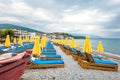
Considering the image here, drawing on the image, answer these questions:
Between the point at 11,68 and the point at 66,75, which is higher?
the point at 11,68

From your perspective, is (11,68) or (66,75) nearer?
(11,68)

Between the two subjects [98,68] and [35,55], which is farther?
[35,55]

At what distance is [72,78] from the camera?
293 inches

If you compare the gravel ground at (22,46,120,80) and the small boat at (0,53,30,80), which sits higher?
the small boat at (0,53,30,80)

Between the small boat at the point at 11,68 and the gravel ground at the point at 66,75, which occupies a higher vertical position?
the small boat at the point at 11,68

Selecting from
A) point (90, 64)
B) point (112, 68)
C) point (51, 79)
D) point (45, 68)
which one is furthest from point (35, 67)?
point (112, 68)

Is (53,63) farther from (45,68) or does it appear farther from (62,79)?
(62,79)

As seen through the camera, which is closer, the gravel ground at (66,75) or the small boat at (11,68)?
the small boat at (11,68)

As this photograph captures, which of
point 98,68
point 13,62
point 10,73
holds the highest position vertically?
point 13,62

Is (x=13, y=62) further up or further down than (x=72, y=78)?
further up

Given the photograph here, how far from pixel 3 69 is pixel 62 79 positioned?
3.15 metres

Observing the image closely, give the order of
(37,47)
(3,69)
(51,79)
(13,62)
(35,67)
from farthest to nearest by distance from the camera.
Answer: (37,47)
(35,67)
(51,79)
(13,62)
(3,69)

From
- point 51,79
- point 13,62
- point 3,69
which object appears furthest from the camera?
point 51,79

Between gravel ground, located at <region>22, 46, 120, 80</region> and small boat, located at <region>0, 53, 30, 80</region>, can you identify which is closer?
small boat, located at <region>0, 53, 30, 80</region>
